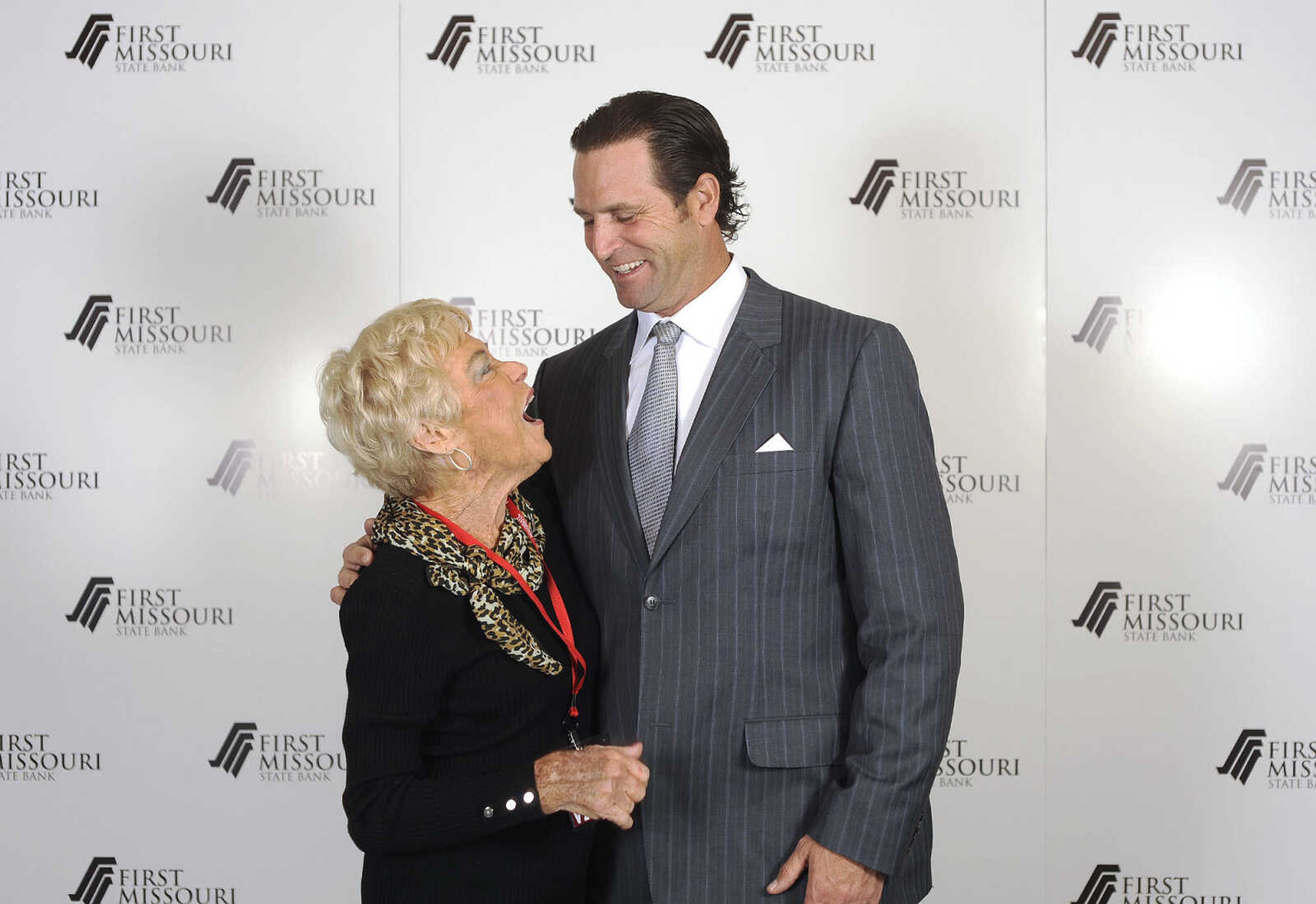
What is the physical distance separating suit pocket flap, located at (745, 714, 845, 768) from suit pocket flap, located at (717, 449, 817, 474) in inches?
15.9

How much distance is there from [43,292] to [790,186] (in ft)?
7.48

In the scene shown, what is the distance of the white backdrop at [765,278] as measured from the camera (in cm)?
334

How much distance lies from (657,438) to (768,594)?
0.33 m

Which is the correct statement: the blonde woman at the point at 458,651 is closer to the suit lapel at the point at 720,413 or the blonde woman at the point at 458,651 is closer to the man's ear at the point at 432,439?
the man's ear at the point at 432,439

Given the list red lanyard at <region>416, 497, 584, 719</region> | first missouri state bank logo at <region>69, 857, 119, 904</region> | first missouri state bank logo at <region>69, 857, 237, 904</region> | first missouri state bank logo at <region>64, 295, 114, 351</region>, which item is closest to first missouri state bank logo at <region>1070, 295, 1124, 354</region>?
red lanyard at <region>416, 497, 584, 719</region>

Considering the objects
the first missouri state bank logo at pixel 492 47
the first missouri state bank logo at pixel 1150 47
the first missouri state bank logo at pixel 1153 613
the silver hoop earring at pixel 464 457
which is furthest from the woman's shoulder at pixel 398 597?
the first missouri state bank logo at pixel 1150 47

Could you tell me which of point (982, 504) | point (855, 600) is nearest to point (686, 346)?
point (855, 600)

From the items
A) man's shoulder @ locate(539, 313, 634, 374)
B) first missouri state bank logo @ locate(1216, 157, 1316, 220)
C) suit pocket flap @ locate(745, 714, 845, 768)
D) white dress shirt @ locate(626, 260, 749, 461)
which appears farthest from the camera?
first missouri state bank logo @ locate(1216, 157, 1316, 220)

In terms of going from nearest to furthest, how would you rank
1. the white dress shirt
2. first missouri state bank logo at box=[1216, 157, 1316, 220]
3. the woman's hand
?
the woman's hand, the white dress shirt, first missouri state bank logo at box=[1216, 157, 1316, 220]

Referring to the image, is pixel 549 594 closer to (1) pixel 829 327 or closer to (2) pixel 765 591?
(2) pixel 765 591

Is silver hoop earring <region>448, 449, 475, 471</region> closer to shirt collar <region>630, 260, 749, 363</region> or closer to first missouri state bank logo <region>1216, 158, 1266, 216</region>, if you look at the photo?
shirt collar <region>630, 260, 749, 363</region>

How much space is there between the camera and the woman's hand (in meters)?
1.58

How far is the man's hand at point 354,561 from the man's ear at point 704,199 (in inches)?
30.8

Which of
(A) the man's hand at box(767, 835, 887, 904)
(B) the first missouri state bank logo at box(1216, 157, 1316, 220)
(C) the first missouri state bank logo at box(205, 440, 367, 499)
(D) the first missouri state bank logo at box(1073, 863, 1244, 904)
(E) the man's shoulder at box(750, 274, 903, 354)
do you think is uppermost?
(B) the first missouri state bank logo at box(1216, 157, 1316, 220)
